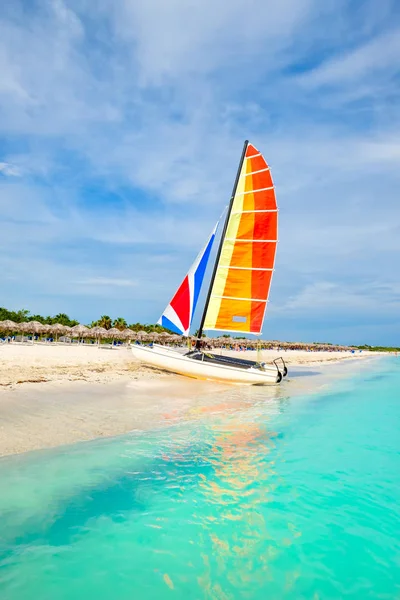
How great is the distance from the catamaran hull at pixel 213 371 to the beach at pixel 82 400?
48 cm

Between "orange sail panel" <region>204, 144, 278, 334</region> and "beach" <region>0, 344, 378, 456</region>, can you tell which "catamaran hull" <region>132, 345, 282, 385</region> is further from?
"orange sail panel" <region>204, 144, 278, 334</region>

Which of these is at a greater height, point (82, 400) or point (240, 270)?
point (240, 270)

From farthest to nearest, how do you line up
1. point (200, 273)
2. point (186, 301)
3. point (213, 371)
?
point (200, 273)
point (186, 301)
point (213, 371)

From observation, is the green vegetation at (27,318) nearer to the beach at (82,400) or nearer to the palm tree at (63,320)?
the palm tree at (63,320)

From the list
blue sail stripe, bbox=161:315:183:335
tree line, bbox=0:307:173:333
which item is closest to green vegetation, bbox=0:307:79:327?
tree line, bbox=0:307:173:333

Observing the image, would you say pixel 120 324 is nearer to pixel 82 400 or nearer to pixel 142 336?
pixel 142 336

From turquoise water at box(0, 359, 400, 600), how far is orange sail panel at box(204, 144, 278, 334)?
13436 mm

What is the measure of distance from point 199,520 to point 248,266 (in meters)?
18.1

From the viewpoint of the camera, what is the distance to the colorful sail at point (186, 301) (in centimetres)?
2180

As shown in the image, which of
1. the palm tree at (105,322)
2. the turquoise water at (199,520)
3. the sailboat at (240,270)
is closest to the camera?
the turquoise water at (199,520)

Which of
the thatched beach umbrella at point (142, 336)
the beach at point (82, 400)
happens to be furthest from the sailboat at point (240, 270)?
the thatched beach umbrella at point (142, 336)

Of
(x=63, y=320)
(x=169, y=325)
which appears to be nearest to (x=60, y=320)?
(x=63, y=320)

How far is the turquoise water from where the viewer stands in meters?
4.02

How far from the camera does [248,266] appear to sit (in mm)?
22594
